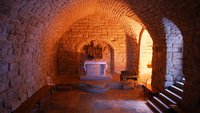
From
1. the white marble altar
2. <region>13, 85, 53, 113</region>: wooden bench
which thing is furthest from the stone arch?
<region>13, 85, 53, 113</region>: wooden bench

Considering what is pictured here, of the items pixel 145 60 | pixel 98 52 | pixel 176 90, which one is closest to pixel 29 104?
pixel 176 90

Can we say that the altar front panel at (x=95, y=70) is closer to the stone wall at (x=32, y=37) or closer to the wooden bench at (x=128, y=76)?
the wooden bench at (x=128, y=76)

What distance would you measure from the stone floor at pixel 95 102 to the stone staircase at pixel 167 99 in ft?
0.87

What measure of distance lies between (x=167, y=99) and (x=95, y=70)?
4306mm

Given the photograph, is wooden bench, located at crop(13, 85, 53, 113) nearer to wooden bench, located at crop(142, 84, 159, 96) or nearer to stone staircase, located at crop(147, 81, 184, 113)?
stone staircase, located at crop(147, 81, 184, 113)

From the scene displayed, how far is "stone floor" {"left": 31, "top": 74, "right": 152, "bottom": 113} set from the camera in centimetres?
534

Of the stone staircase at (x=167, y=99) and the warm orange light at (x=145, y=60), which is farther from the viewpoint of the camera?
the warm orange light at (x=145, y=60)

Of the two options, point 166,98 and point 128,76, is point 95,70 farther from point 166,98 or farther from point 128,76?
point 166,98

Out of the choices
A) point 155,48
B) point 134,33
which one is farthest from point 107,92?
point 134,33

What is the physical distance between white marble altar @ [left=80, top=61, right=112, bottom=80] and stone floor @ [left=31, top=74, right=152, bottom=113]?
4.07 ft

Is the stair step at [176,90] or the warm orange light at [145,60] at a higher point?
the warm orange light at [145,60]

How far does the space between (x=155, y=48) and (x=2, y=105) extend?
501cm

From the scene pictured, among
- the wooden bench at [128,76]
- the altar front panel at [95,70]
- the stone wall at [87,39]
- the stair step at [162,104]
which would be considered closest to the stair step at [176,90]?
the stair step at [162,104]

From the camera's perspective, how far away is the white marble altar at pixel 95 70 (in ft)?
28.5
